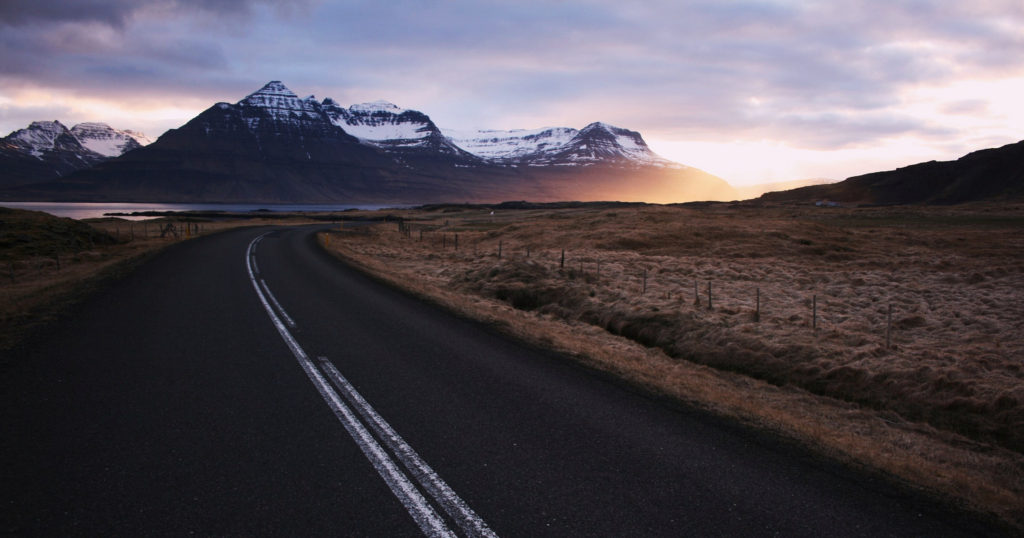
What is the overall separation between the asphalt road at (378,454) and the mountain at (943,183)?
5856 inches

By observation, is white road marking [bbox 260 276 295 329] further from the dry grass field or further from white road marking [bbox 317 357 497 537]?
white road marking [bbox 317 357 497 537]

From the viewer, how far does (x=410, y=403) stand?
7.62 metres

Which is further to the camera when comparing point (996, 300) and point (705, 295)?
point (705, 295)

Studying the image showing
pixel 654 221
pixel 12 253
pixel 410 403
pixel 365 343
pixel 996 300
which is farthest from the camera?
pixel 654 221

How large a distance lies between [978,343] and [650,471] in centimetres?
1260

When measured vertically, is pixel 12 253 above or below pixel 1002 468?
above

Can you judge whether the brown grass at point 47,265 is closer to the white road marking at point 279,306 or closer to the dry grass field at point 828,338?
the white road marking at point 279,306

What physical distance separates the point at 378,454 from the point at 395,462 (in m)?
0.28

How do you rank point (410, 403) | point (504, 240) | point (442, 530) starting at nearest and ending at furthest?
point (442, 530) < point (410, 403) < point (504, 240)

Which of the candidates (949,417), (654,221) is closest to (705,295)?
(949,417)

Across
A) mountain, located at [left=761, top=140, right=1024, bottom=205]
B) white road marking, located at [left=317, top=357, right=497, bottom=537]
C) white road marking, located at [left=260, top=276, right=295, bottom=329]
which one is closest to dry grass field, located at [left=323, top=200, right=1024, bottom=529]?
white road marking, located at [left=317, top=357, right=497, bottom=537]

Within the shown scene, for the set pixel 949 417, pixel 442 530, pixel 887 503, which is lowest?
pixel 949 417

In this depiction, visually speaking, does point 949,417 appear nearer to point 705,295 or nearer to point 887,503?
point 887,503

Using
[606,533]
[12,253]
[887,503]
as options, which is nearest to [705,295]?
[887,503]
